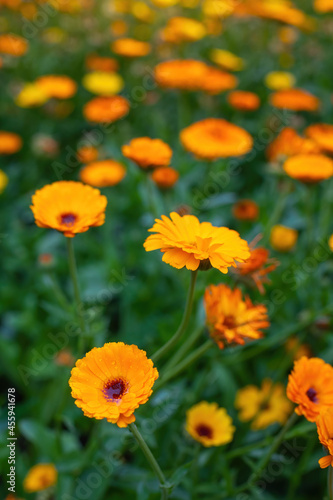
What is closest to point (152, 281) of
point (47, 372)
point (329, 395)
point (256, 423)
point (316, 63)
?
point (47, 372)

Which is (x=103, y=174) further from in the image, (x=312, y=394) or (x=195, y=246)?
(x=312, y=394)

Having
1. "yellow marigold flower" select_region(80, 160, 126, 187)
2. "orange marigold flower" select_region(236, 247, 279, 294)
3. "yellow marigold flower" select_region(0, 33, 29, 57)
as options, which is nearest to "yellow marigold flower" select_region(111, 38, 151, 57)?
"yellow marigold flower" select_region(0, 33, 29, 57)

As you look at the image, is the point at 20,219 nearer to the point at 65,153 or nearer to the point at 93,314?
the point at 65,153

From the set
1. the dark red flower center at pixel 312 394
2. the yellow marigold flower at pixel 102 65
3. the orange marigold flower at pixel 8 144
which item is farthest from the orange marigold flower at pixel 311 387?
the yellow marigold flower at pixel 102 65

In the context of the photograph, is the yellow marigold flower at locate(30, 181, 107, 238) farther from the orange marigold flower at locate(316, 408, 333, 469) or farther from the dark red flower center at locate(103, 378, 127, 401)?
the orange marigold flower at locate(316, 408, 333, 469)

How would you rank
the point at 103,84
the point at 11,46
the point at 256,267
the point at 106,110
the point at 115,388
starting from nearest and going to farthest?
the point at 115,388 → the point at 256,267 → the point at 106,110 → the point at 103,84 → the point at 11,46

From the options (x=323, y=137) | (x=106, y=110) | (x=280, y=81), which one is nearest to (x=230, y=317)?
(x=323, y=137)

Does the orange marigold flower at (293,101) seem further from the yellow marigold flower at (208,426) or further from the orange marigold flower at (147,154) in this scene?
the yellow marigold flower at (208,426)
